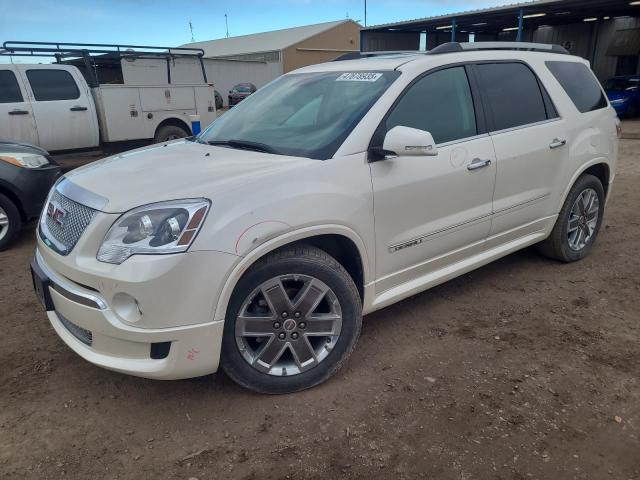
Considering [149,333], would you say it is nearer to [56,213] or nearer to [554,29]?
[56,213]

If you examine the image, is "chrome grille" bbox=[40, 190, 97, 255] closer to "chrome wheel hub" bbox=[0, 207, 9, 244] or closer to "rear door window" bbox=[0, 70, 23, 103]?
"chrome wheel hub" bbox=[0, 207, 9, 244]

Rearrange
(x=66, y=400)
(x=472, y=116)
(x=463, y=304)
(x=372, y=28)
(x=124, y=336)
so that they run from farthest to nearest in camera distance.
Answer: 1. (x=372, y=28)
2. (x=463, y=304)
3. (x=472, y=116)
4. (x=66, y=400)
5. (x=124, y=336)

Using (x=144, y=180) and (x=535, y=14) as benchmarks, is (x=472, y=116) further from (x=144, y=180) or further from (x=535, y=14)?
(x=535, y=14)

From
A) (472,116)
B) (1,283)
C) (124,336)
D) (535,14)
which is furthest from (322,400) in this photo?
(535,14)

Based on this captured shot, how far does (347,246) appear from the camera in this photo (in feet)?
9.89

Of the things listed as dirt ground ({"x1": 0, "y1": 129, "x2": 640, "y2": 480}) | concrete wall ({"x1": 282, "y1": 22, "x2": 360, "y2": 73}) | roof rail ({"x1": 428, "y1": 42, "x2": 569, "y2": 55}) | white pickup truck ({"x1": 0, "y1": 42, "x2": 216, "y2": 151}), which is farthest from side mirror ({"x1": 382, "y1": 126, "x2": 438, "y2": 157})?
concrete wall ({"x1": 282, "y1": 22, "x2": 360, "y2": 73})

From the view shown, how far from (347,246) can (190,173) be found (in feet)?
3.16

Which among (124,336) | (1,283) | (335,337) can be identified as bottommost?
(1,283)

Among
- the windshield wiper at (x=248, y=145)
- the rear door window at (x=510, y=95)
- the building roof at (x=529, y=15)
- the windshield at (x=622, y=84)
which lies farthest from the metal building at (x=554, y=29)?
the windshield wiper at (x=248, y=145)

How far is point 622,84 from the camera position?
1938cm

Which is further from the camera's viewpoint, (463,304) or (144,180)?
(463,304)

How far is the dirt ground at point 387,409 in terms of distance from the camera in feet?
7.80

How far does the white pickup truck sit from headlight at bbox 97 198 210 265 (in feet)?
23.6

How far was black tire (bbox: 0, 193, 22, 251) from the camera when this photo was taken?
536 centimetres
